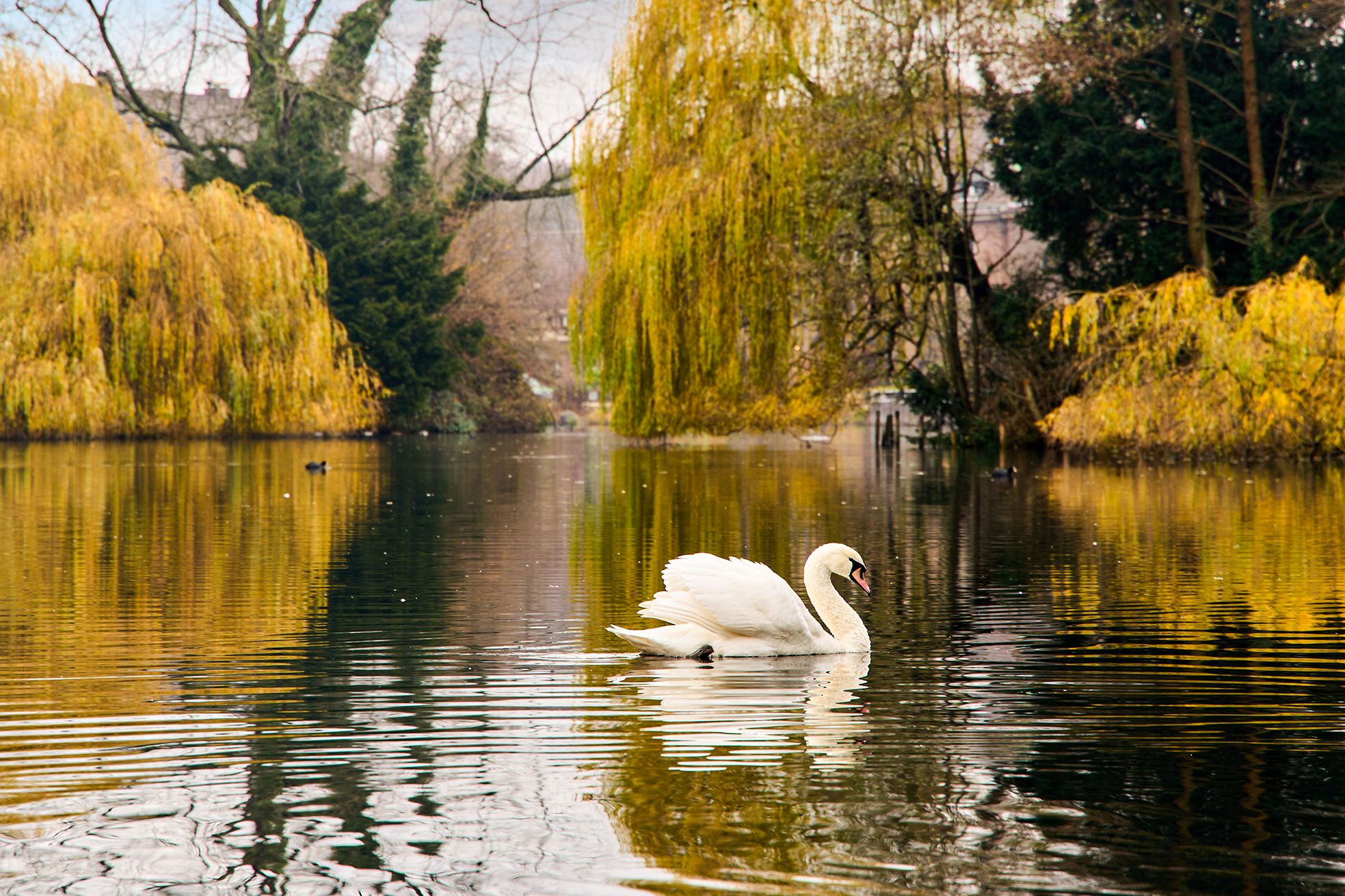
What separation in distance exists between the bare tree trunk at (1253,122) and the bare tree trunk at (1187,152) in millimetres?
880

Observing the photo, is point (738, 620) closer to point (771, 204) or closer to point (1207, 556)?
point (1207, 556)

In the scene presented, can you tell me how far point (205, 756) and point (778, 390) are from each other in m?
22.5

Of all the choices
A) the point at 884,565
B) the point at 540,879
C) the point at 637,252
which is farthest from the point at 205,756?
the point at 637,252

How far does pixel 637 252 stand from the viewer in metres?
26.2

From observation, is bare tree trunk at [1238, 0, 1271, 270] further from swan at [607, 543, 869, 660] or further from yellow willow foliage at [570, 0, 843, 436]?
swan at [607, 543, 869, 660]


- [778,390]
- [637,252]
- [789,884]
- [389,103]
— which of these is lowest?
[789,884]

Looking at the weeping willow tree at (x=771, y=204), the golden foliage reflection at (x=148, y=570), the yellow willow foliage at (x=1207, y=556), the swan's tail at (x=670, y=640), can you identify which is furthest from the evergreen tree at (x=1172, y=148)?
the swan's tail at (x=670, y=640)

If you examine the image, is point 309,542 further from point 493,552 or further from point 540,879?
point 540,879

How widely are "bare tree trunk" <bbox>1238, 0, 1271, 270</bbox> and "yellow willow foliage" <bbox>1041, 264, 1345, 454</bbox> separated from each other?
6.00 ft

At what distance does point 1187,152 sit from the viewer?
85.1ft

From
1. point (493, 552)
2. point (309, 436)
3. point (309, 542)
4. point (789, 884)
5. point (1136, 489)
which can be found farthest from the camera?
point (309, 436)

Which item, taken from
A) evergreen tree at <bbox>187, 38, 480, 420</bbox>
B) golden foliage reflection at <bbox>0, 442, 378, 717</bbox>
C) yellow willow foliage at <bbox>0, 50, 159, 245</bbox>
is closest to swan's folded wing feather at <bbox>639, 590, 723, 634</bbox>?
golden foliage reflection at <bbox>0, 442, 378, 717</bbox>

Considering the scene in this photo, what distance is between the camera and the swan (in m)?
6.79

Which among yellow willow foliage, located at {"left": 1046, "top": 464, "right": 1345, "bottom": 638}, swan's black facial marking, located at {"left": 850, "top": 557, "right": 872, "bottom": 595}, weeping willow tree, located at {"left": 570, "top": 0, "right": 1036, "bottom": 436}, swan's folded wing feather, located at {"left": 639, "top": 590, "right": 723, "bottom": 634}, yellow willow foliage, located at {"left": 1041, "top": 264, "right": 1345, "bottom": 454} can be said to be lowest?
yellow willow foliage, located at {"left": 1046, "top": 464, "right": 1345, "bottom": 638}
